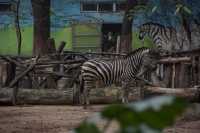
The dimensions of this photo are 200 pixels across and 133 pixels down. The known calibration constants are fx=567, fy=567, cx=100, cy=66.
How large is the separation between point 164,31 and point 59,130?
10954 mm

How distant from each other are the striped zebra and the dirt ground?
95 centimetres

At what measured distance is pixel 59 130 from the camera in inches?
321

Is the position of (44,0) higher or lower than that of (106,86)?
higher

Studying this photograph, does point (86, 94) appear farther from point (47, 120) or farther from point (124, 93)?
point (47, 120)

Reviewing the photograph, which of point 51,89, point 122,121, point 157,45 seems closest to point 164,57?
point 51,89

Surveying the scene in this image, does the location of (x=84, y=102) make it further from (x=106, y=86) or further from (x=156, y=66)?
(x=156, y=66)

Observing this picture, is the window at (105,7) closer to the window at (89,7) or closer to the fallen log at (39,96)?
the window at (89,7)

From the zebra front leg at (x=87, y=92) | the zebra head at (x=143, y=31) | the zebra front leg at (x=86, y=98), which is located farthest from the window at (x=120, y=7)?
A: the zebra front leg at (x=86, y=98)

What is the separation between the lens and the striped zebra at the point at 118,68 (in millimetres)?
12625

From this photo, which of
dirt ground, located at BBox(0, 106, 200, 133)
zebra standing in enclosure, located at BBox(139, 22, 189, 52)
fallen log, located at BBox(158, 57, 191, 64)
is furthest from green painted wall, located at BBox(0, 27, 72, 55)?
fallen log, located at BBox(158, 57, 191, 64)

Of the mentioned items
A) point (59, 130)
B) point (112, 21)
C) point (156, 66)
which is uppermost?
point (112, 21)

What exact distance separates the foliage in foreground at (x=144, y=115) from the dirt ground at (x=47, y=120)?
6677 mm

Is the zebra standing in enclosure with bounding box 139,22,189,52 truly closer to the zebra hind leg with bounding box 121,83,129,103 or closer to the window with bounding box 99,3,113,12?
the window with bounding box 99,3,113,12

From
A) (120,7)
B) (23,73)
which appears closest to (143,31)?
(120,7)
